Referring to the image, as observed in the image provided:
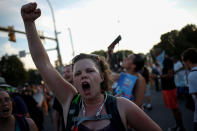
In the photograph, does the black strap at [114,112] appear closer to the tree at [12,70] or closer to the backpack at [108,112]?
the backpack at [108,112]

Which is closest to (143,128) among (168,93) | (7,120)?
(7,120)

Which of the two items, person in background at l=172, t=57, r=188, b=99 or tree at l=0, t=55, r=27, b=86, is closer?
person in background at l=172, t=57, r=188, b=99

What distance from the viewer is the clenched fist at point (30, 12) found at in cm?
151

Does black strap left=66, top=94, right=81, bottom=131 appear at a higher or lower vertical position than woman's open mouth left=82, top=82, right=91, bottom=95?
lower

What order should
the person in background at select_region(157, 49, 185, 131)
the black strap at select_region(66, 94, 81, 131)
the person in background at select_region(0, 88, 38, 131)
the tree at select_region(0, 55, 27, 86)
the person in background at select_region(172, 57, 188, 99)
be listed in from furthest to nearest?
the tree at select_region(0, 55, 27, 86) → the person in background at select_region(172, 57, 188, 99) → the person in background at select_region(157, 49, 185, 131) → the person in background at select_region(0, 88, 38, 131) → the black strap at select_region(66, 94, 81, 131)

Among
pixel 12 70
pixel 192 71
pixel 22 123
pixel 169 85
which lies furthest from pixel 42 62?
pixel 12 70

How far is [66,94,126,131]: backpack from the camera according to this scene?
4.36ft

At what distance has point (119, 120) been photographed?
133 cm

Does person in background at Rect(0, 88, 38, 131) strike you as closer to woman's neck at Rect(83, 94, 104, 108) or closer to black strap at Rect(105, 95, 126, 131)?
woman's neck at Rect(83, 94, 104, 108)

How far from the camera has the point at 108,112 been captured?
140 centimetres

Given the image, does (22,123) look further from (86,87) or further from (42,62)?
(86,87)

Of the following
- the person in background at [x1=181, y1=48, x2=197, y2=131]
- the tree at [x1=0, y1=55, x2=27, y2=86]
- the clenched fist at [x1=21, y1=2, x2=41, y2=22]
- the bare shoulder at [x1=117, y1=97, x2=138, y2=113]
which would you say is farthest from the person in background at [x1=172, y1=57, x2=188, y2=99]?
the tree at [x1=0, y1=55, x2=27, y2=86]

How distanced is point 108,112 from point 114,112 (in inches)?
2.2

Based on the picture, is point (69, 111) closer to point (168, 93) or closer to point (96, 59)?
point (96, 59)
